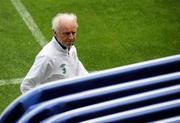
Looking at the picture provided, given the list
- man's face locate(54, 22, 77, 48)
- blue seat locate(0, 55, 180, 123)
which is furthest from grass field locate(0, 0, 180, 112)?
blue seat locate(0, 55, 180, 123)

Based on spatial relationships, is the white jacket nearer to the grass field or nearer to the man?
the man

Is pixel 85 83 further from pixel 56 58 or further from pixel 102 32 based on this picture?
pixel 102 32

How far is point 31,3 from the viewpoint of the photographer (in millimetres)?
9711

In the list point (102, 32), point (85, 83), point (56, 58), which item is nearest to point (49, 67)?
point (56, 58)

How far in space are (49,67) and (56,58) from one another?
0.11 m

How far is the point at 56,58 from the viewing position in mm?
4234

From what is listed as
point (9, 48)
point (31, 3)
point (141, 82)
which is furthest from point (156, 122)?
point (31, 3)

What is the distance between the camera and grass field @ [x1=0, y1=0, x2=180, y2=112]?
7.94m

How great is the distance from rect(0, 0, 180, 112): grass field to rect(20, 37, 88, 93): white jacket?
2.75 metres

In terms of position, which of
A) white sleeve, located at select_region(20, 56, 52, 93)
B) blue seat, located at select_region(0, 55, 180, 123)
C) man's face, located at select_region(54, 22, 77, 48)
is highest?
man's face, located at select_region(54, 22, 77, 48)

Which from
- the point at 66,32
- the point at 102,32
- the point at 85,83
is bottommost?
the point at 85,83

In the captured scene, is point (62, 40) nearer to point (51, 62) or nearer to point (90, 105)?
point (51, 62)

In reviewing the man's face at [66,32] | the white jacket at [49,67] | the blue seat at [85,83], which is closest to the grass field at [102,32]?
the white jacket at [49,67]

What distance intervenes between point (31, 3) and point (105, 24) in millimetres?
1669
